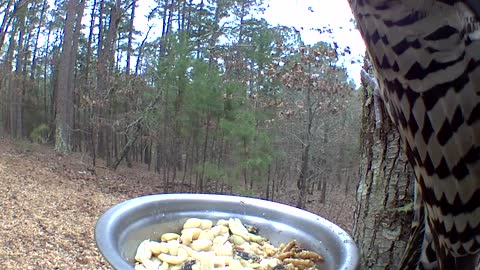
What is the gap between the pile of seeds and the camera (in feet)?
2.67

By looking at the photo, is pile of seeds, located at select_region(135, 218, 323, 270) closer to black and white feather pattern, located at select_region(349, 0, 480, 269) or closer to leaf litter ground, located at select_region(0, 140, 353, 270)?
black and white feather pattern, located at select_region(349, 0, 480, 269)

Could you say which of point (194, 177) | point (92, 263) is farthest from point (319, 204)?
point (92, 263)

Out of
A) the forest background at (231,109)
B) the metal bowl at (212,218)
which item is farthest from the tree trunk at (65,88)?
the metal bowl at (212,218)

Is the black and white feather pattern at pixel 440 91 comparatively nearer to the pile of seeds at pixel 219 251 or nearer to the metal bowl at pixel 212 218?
the metal bowl at pixel 212 218

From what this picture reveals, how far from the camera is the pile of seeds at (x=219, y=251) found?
814 mm

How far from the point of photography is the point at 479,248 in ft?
1.42

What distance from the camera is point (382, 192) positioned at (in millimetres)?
803

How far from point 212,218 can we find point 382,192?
384 millimetres

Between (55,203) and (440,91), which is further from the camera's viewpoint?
(55,203)

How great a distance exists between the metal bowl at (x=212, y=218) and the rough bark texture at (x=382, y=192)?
0.23 ft

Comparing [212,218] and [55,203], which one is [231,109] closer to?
[55,203]

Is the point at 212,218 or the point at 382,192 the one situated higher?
the point at 382,192

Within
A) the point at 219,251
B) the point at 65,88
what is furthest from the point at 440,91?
the point at 65,88

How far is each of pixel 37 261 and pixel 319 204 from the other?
6966 millimetres
